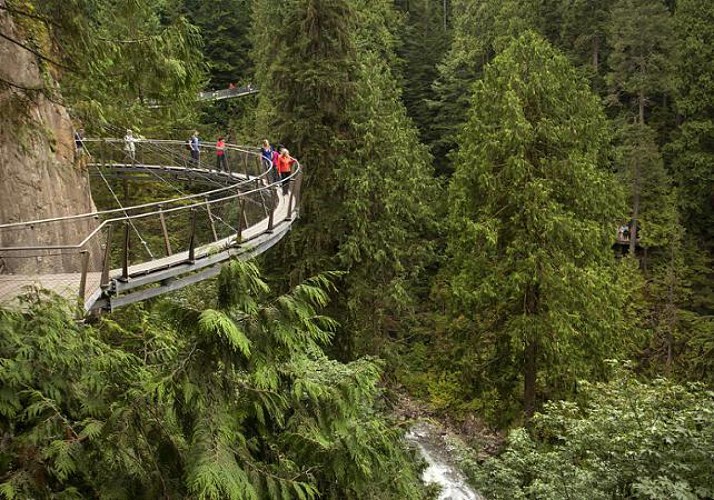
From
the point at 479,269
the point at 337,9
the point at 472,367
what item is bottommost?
the point at 472,367

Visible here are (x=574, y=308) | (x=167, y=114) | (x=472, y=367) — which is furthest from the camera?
(x=472, y=367)

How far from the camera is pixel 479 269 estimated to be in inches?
624

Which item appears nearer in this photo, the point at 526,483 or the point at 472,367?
the point at 526,483

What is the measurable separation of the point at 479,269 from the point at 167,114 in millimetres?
10115

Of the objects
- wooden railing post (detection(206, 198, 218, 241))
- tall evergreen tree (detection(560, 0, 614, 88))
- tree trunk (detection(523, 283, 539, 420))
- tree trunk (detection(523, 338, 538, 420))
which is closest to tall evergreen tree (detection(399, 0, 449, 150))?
tall evergreen tree (detection(560, 0, 614, 88))

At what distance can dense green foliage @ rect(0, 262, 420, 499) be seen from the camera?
3.45 m

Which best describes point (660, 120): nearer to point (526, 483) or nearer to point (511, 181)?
point (511, 181)

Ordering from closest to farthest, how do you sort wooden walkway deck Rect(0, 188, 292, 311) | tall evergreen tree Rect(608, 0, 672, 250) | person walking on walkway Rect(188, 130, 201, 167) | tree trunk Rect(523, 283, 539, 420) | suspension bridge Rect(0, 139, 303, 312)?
wooden walkway deck Rect(0, 188, 292, 311)
suspension bridge Rect(0, 139, 303, 312)
tree trunk Rect(523, 283, 539, 420)
person walking on walkway Rect(188, 130, 201, 167)
tall evergreen tree Rect(608, 0, 672, 250)

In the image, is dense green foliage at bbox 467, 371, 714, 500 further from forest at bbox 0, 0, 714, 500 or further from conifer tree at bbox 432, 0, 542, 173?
conifer tree at bbox 432, 0, 542, 173

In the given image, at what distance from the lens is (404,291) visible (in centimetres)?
1755

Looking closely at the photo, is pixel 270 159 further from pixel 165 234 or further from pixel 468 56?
pixel 468 56

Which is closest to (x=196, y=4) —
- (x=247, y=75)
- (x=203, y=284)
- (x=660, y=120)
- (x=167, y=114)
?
(x=247, y=75)

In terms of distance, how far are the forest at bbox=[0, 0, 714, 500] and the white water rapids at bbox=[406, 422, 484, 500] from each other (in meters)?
0.92

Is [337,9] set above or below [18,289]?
above
